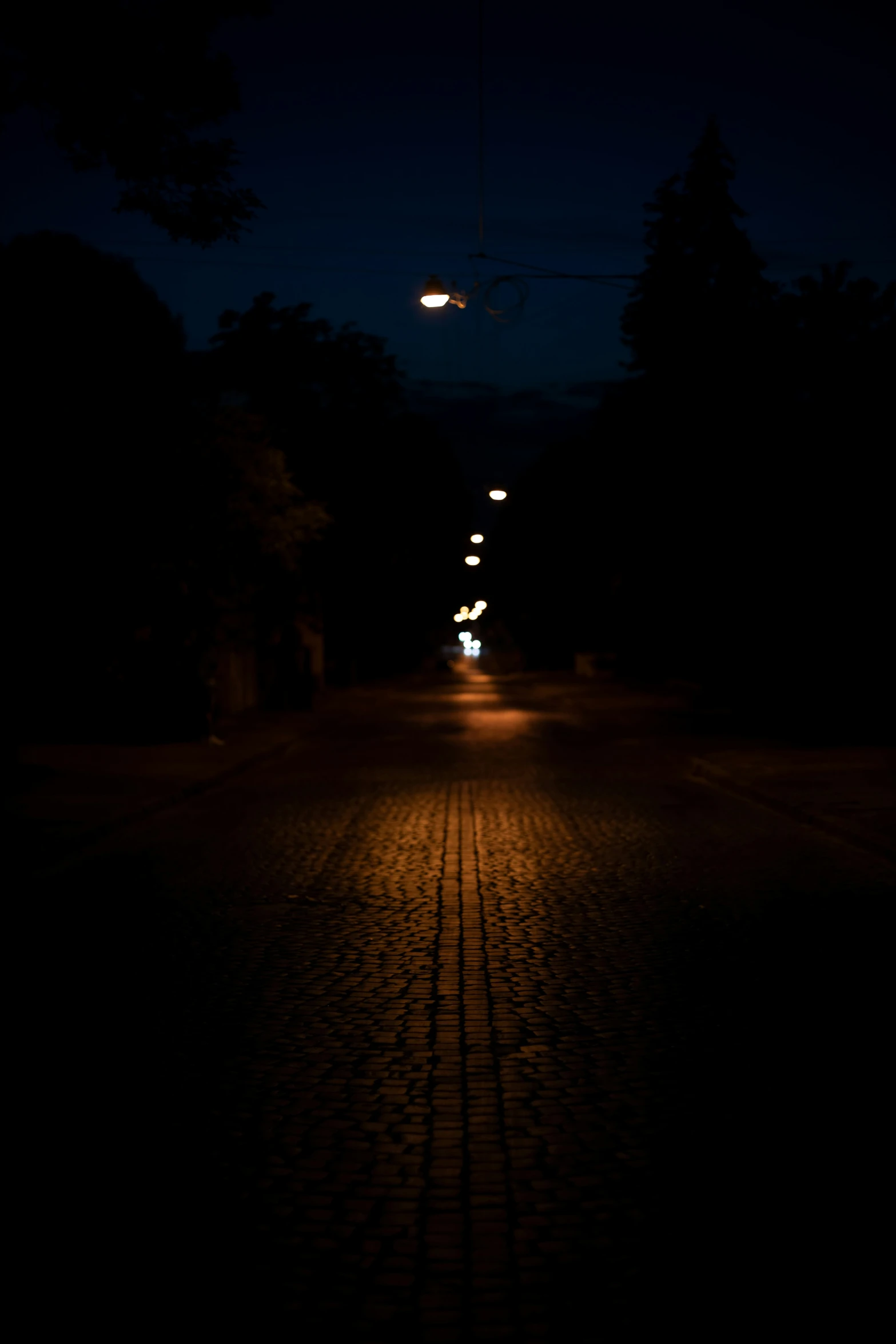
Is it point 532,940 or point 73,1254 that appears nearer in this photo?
point 73,1254

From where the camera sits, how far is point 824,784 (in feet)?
57.0

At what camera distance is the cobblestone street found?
3.87 metres

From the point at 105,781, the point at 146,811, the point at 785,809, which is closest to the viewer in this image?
the point at 785,809

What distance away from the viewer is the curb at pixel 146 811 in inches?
481

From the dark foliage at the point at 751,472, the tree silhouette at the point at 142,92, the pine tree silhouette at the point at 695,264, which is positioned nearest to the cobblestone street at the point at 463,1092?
the tree silhouette at the point at 142,92

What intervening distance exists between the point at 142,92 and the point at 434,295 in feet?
21.4

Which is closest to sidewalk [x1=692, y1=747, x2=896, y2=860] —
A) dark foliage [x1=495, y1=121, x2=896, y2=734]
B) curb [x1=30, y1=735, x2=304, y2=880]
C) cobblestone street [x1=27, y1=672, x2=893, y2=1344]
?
cobblestone street [x1=27, y1=672, x2=893, y2=1344]

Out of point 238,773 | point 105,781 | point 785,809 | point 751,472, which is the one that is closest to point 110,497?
point 105,781

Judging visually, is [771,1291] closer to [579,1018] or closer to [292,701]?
[579,1018]

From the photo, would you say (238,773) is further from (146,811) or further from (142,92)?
(142,92)

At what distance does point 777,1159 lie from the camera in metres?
4.76

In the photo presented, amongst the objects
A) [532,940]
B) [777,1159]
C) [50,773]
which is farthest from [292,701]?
[777,1159]

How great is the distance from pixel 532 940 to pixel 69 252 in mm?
15643

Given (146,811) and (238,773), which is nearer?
(146,811)
